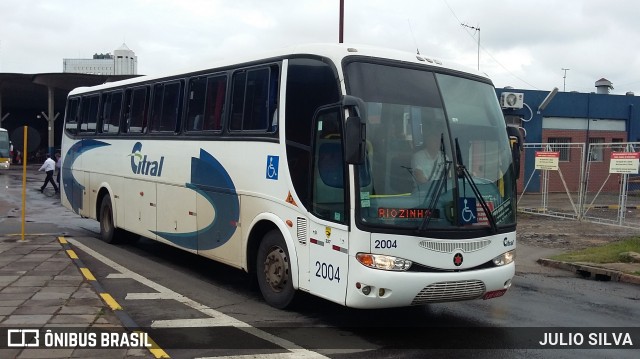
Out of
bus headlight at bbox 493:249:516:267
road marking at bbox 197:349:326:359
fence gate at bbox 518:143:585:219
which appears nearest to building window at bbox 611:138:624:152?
fence gate at bbox 518:143:585:219

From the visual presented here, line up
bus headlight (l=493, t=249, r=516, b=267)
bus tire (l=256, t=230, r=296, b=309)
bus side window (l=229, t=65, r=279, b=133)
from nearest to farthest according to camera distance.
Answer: bus headlight (l=493, t=249, r=516, b=267) → bus tire (l=256, t=230, r=296, b=309) → bus side window (l=229, t=65, r=279, b=133)

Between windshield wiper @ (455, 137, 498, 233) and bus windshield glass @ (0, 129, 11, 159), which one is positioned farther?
bus windshield glass @ (0, 129, 11, 159)

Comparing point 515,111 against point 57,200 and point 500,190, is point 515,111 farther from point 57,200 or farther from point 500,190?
point 500,190

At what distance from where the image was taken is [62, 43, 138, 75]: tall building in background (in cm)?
6200

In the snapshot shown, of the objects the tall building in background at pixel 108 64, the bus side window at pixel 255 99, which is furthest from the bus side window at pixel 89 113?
the tall building in background at pixel 108 64

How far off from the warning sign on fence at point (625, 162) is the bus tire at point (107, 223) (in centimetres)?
1231

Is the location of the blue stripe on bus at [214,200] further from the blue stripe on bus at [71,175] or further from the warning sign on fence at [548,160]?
the warning sign on fence at [548,160]

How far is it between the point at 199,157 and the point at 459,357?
5241 millimetres

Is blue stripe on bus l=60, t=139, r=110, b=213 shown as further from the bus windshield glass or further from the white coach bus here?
the bus windshield glass

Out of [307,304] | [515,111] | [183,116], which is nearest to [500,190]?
[307,304]

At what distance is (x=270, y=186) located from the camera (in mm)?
8070

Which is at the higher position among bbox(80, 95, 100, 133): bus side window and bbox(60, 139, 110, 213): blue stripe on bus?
bbox(80, 95, 100, 133): bus side window

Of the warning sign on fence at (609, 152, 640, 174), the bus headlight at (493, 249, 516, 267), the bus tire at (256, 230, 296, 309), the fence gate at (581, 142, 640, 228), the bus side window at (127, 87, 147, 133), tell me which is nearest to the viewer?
the bus headlight at (493, 249, 516, 267)

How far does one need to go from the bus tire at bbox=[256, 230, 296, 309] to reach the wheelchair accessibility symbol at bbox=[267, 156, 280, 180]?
0.69 m
